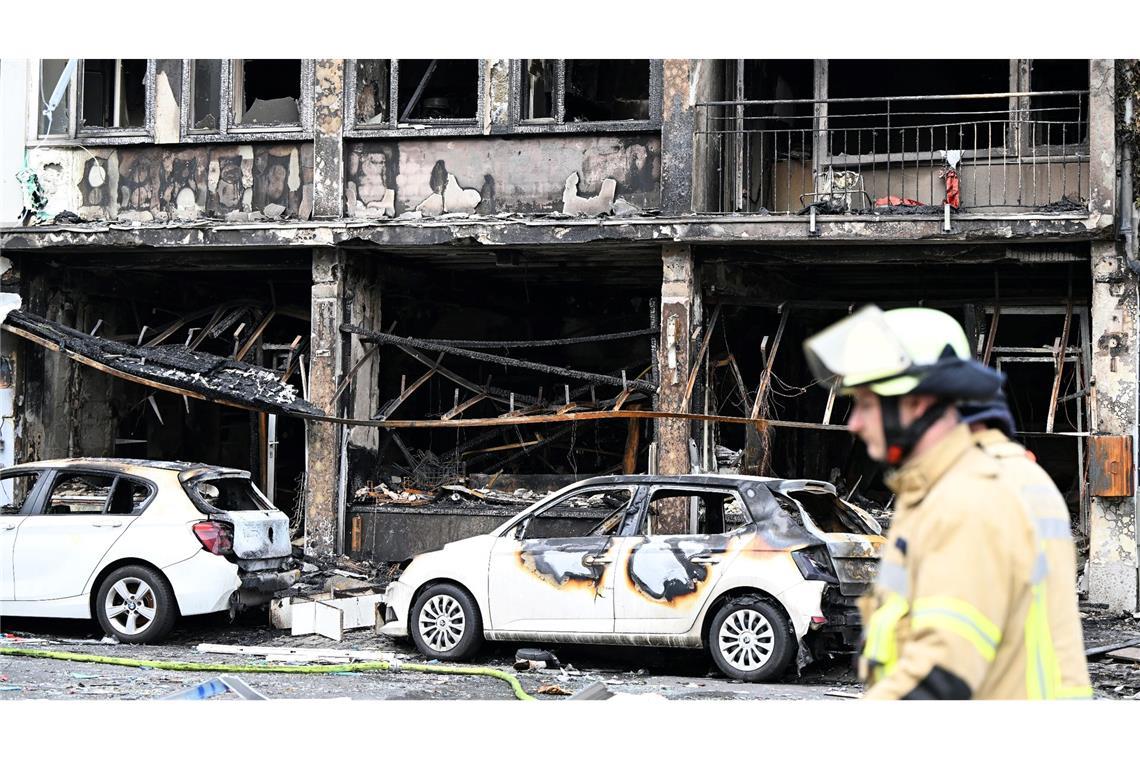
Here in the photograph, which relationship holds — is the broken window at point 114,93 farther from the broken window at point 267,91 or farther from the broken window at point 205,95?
the broken window at point 267,91

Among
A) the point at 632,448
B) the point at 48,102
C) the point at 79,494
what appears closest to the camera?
the point at 79,494

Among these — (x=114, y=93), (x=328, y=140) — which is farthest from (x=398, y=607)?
(x=114, y=93)

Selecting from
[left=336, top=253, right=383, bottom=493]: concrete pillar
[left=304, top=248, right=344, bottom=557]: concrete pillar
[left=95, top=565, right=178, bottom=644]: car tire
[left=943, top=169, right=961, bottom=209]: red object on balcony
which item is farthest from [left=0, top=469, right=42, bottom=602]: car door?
[left=943, top=169, right=961, bottom=209]: red object on balcony

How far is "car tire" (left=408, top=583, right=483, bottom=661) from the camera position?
10.7 m

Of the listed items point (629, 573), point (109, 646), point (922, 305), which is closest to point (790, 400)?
point (922, 305)

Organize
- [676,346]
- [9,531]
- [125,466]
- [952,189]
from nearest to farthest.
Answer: [9,531], [125,466], [952,189], [676,346]

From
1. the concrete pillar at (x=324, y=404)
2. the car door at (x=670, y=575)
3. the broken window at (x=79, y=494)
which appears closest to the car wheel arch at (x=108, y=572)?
the broken window at (x=79, y=494)

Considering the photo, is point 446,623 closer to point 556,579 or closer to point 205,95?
point 556,579

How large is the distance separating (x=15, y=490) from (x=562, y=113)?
7027 mm

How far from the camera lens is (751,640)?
9.81 m

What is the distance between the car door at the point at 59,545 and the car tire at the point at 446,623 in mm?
2742

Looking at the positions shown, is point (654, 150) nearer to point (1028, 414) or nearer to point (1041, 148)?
point (1041, 148)

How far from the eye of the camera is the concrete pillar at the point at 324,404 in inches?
576

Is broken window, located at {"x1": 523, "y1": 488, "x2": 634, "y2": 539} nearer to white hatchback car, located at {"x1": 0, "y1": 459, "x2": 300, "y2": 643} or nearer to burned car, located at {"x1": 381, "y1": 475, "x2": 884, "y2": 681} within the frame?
burned car, located at {"x1": 381, "y1": 475, "x2": 884, "y2": 681}
